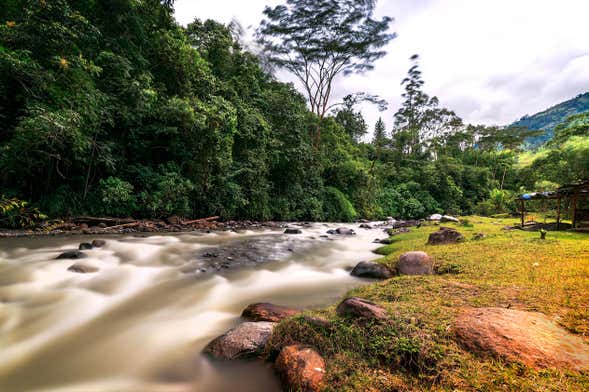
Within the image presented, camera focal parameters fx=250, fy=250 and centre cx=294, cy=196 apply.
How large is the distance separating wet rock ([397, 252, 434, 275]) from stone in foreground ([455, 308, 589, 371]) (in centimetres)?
208

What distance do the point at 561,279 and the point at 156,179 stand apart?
1118cm

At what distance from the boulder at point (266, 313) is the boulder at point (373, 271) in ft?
7.11

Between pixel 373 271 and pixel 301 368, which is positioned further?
pixel 373 271

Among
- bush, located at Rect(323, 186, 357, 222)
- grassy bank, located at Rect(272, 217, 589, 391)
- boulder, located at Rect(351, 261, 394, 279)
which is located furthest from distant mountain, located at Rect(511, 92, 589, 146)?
grassy bank, located at Rect(272, 217, 589, 391)

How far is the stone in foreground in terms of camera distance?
1677mm

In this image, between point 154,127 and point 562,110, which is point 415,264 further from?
point 562,110

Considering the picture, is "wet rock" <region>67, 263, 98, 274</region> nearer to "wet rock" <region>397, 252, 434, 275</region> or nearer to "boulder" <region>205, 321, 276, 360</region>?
"boulder" <region>205, 321, 276, 360</region>

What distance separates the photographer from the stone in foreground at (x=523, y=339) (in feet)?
5.50

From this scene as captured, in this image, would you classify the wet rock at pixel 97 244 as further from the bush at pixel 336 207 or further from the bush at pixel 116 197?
the bush at pixel 336 207

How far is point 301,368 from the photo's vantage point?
1.88 metres

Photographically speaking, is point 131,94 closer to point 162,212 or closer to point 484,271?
point 162,212

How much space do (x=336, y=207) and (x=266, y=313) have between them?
1642cm

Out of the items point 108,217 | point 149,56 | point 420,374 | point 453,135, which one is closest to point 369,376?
point 420,374

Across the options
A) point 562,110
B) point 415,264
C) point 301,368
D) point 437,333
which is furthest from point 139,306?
point 562,110
